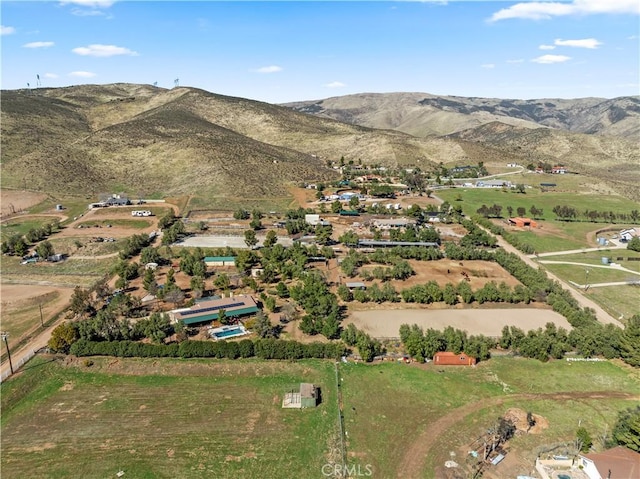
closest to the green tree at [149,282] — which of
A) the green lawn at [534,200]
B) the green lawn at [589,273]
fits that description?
the green lawn at [589,273]

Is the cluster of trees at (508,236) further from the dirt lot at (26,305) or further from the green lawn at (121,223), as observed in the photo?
the dirt lot at (26,305)

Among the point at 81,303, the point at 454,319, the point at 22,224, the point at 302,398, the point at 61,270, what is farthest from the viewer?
the point at 22,224

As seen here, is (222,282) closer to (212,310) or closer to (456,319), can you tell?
(212,310)

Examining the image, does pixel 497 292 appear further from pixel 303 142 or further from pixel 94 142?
pixel 303 142

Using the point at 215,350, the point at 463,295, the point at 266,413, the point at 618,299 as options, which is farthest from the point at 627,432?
the point at 215,350

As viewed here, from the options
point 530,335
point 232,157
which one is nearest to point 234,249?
point 530,335
